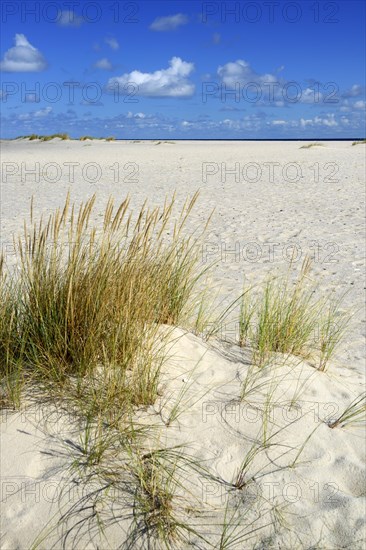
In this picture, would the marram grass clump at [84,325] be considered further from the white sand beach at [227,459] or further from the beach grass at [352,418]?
the beach grass at [352,418]

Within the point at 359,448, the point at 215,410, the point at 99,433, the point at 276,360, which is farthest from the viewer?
the point at 276,360

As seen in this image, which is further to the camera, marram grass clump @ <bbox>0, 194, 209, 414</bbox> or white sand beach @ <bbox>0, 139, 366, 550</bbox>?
marram grass clump @ <bbox>0, 194, 209, 414</bbox>

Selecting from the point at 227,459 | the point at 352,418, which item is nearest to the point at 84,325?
the point at 227,459

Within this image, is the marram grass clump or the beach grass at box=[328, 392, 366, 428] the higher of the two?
the marram grass clump

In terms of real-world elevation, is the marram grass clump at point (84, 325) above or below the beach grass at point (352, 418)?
above

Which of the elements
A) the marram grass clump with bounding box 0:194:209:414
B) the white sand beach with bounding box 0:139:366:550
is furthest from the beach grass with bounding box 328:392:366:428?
the marram grass clump with bounding box 0:194:209:414

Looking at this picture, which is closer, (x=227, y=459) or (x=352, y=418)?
(x=227, y=459)

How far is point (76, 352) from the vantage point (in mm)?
2639

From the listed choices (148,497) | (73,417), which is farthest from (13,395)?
(148,497)

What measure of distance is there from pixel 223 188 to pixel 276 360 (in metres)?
9.15

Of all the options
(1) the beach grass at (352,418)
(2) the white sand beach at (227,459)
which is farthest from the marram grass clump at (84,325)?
(1) the beach grass at (352,418)

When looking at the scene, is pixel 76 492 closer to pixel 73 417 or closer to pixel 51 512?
pixel 51 512

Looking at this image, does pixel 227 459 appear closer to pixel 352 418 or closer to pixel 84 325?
pixel 352 418

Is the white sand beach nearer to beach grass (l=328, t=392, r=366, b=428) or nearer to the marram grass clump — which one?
beach grass (l=328, t=392, r=366, b=428)
